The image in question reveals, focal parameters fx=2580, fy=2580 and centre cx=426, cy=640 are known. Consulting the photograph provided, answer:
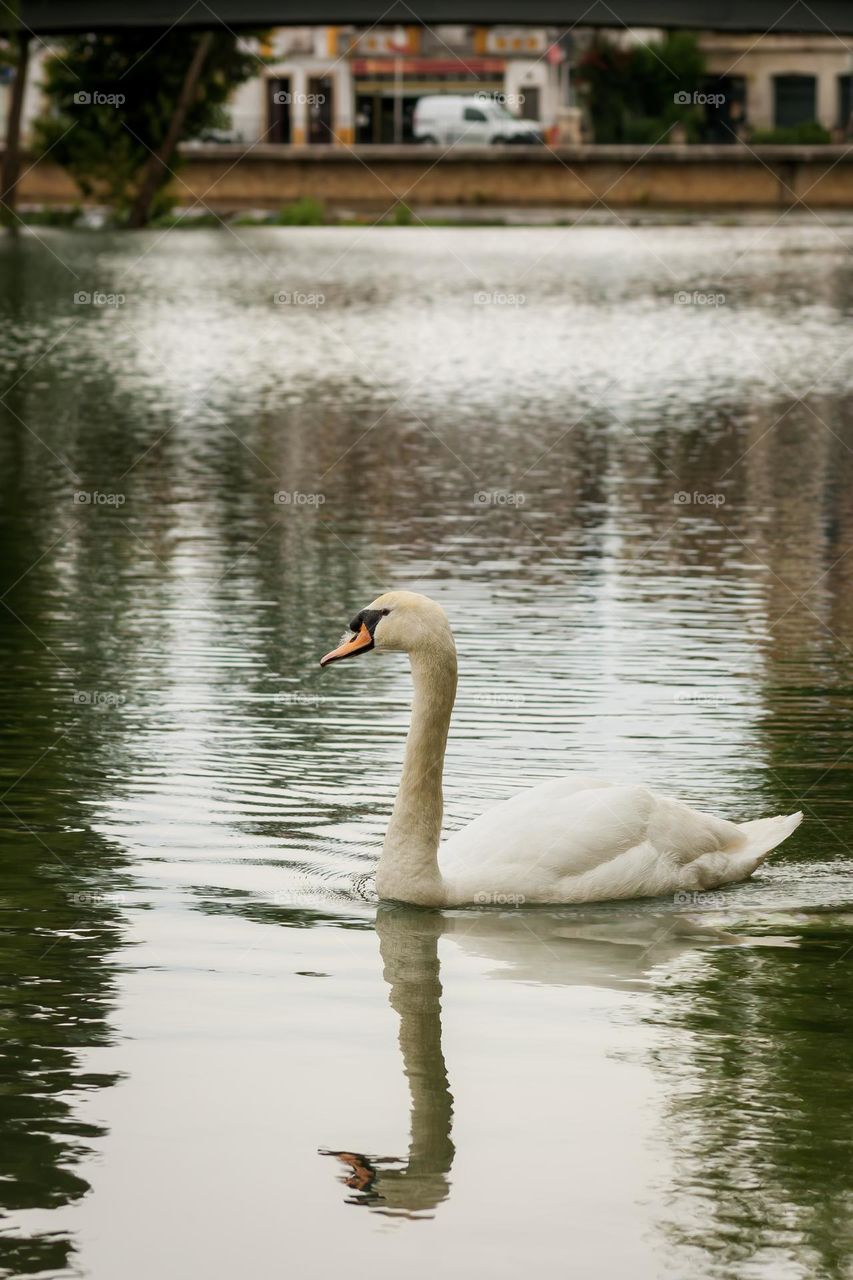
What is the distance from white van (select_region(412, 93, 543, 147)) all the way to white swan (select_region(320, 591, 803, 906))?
6919 centimetres

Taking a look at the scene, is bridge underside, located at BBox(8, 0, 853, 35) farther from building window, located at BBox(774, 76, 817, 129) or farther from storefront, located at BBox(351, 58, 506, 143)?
building window, located at BBox(774, 76, 817, 129)

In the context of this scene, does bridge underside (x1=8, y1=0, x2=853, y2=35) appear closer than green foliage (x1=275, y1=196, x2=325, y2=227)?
Yes

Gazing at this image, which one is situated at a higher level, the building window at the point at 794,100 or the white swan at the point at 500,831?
the building window at the point at 794,100

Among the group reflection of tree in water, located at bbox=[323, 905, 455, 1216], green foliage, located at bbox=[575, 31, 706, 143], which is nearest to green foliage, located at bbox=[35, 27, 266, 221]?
green foliage, located at bbox=[575, 31, 706, 143]

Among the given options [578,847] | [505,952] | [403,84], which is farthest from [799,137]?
[505,952]

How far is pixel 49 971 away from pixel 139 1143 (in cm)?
141

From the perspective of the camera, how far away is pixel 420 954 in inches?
291

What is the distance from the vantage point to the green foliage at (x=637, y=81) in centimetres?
8350

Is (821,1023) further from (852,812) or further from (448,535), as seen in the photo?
(448,535)

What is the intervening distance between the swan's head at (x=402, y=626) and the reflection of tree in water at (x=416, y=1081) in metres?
0.81

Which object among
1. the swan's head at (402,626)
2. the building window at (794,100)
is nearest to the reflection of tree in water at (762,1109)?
the swan's head at (402,626)

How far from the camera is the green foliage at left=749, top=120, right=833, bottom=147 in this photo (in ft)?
257

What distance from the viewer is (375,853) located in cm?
841

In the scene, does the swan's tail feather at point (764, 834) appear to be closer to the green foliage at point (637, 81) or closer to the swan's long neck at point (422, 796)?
the swan's long neck at point (422, 796)
